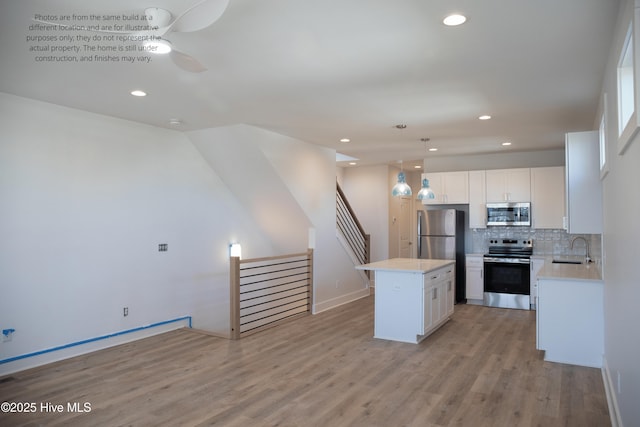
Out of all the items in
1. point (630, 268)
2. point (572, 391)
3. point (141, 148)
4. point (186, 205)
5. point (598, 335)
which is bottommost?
point (572, 391)

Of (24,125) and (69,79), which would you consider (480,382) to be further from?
(24,125)

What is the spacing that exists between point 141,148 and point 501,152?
6099mm

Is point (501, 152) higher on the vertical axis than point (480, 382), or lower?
higher

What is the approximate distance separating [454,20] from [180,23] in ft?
5.36

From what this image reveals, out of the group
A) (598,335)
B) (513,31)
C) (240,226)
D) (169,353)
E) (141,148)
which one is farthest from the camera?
(240,226)

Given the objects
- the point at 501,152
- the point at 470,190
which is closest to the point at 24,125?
the point at 470,190

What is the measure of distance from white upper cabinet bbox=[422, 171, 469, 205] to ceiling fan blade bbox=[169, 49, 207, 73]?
19.8ft

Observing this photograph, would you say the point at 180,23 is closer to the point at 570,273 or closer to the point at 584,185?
the point at 584,185

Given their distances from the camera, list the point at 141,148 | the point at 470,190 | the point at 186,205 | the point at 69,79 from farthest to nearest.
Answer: the point at 470,190, the point at 186,205, the point at 141,148, the point at 69,79

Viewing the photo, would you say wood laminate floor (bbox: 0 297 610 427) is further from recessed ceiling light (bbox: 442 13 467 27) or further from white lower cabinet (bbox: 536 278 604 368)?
recessed ceiling light (bbox: 442 13 467 27)

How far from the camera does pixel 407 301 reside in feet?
16.7

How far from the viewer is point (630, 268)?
89.3 inches

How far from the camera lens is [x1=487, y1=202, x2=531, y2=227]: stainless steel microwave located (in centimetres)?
716

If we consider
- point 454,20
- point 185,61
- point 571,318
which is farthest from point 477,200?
point 185,61
